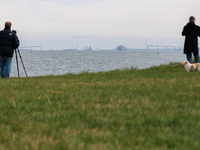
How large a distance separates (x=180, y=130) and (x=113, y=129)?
2.99ft

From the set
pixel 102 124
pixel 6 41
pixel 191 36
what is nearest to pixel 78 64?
pixel 6 41

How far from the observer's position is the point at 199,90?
6617mm

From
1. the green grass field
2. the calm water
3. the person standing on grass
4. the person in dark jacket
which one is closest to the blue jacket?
the person standing on grass

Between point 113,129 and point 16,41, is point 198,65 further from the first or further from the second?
point 113,129

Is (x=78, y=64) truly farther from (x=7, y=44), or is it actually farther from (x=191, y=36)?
(x=191, y=36)

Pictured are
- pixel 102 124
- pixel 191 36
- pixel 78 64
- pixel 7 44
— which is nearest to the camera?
pixel 102 124

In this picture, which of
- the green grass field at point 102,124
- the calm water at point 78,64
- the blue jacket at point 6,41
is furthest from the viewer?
the calm water at point 78,64

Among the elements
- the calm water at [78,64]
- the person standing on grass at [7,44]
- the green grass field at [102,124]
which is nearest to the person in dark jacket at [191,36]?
the calm water at [78,64]

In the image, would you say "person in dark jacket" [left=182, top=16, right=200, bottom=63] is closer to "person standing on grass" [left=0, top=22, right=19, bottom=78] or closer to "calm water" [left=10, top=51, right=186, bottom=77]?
"calm water" [left=10, top=51, right=186, bottom=77]

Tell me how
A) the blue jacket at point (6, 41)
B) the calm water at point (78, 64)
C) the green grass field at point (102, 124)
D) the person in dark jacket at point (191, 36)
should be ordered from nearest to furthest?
the green grass field at point (102, 124) < the blue jacket at point (6, 41) < the person in dark jacket at point (191, 36) < the calm water at point (78, 64)

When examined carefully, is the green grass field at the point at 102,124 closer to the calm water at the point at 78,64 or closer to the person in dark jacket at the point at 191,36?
the person in dark jacket at the point at 191,36

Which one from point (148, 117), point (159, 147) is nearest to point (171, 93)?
point (148, 117)

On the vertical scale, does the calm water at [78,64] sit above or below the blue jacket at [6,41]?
below

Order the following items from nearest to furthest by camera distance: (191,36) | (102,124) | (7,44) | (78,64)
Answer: (102,124)
(7,44)
(191,36)
(78,64)
